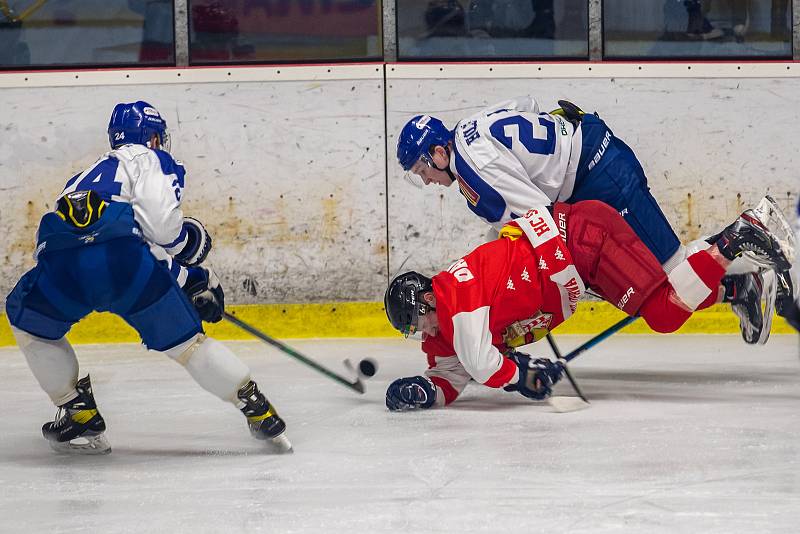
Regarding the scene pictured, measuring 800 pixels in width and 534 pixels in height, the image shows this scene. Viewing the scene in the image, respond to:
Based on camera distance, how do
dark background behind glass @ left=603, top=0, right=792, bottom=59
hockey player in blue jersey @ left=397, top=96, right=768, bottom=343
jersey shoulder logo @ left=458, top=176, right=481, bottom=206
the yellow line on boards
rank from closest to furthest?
hockey player in blue jersey @ left=397, top=96, right=768, bottom=343, jersey shoulder logo @ left=458, top=176, right=481, bottom=206, the yellow line on boards, dark background behind glass @ left=603, top=0, right=792, bottom=59

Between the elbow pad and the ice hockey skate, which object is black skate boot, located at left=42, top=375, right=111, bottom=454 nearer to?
the elbow pad

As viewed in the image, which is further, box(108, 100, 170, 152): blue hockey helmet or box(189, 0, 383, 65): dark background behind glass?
box(189, 0, 383, 65): dark background behind glass

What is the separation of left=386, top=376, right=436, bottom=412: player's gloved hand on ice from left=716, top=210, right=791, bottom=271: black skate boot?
957 mm

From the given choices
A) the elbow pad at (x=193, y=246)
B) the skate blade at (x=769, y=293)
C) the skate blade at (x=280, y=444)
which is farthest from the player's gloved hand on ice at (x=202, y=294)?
the skate blade at (x=769, y=293)

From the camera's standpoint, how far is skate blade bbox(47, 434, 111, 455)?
3.19 metres

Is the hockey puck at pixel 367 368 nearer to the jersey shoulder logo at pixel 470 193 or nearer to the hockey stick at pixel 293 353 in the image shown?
the hockey stick at pixel 293 353

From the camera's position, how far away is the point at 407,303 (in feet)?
11.6

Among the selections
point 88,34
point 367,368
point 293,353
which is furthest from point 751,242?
point 88,34

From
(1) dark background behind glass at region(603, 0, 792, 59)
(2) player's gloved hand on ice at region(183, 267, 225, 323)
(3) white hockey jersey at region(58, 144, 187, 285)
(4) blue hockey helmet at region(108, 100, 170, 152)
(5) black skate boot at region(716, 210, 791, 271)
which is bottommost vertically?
(2) player's gloved hand on ice at region(183, 267, 225, 323)

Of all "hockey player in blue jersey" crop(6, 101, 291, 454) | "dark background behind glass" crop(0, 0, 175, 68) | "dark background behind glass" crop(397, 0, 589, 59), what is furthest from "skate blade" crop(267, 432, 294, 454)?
"dark background behind glass" crop(0, 0, 175, 68)

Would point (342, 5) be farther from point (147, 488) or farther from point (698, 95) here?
point (147, 488)

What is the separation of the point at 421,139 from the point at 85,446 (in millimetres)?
1453

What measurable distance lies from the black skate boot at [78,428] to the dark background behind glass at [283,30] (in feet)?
8.68

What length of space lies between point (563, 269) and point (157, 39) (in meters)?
2.69
